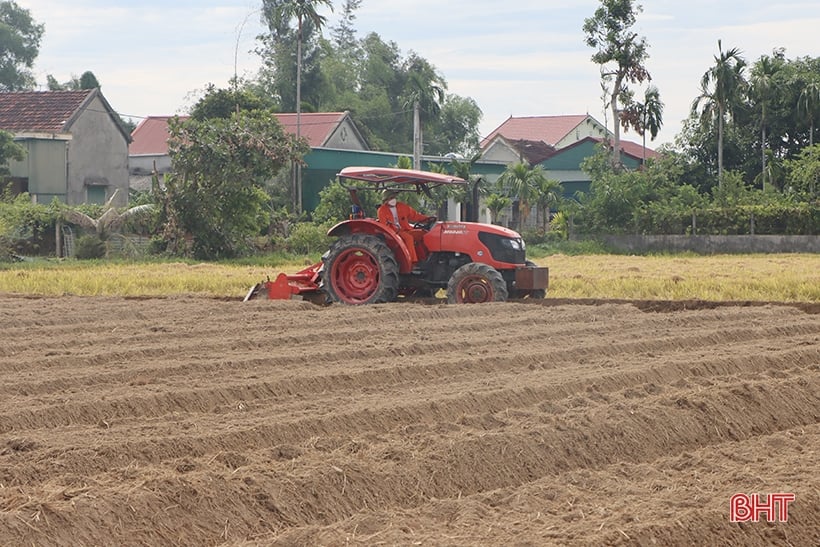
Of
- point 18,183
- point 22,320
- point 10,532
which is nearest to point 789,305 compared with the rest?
point 22,320

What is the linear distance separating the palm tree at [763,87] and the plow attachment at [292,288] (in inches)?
1021

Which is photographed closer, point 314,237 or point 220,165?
point 220,165

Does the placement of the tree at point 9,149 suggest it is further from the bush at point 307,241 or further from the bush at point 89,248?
the bush at point 307,241

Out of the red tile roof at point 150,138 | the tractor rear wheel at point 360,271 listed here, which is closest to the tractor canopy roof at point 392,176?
the tractor rear wheel at point 360,271

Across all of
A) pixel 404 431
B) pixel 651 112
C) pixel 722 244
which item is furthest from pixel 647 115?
pixel 404 431

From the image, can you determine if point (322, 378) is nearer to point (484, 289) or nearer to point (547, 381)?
point (547, 381)

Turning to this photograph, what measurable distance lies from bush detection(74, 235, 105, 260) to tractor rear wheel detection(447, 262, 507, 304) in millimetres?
15005

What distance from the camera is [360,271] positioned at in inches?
595

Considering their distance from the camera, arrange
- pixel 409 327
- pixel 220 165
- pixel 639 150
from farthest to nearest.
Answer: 1. pixel 639 150
2. pixel 220 165
3. pixel 409 327

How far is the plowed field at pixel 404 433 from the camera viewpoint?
221 inches

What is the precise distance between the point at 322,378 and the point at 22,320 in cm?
534

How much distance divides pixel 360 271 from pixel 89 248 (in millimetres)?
14093

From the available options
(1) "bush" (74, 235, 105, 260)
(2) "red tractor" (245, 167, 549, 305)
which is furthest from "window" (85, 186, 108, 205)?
(2) "red tractor" (245, 167, 549, 305)

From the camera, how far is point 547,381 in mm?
9109
